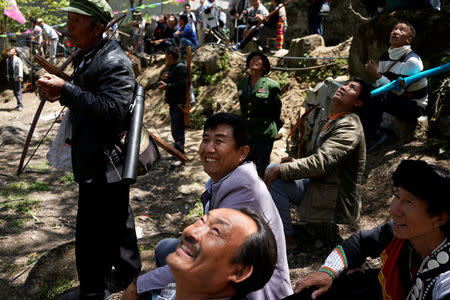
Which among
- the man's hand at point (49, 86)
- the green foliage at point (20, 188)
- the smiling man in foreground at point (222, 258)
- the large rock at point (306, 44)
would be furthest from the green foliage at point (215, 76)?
the smiling man in foreground at point (222, 258)

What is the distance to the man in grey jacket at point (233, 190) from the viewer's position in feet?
6.84

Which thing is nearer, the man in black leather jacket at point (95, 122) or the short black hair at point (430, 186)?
the short black hair at point (430, 186)

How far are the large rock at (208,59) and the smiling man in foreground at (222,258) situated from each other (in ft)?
31.9

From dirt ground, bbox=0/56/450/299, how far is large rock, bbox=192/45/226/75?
301 cm

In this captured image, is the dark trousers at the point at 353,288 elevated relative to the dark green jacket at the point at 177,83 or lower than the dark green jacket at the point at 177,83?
lower

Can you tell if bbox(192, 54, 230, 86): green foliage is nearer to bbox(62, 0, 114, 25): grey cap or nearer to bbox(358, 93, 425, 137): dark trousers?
bbox(358, 93, 425, 137): dark trousers

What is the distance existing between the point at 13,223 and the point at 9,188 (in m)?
1.55

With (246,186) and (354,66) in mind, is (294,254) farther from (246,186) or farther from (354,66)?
(354,66)

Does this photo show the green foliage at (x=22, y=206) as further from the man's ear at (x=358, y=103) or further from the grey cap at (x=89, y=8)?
the man's ear at (x=358, y=103)

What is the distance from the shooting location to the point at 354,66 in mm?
7574

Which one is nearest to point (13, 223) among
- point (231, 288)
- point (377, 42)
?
point (231, 288)

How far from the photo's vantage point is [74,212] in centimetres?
568

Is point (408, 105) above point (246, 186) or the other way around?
above

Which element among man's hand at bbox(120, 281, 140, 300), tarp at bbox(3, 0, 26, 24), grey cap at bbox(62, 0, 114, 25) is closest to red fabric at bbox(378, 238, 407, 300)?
man's hand at bbox(120, 281, 140, 300)
